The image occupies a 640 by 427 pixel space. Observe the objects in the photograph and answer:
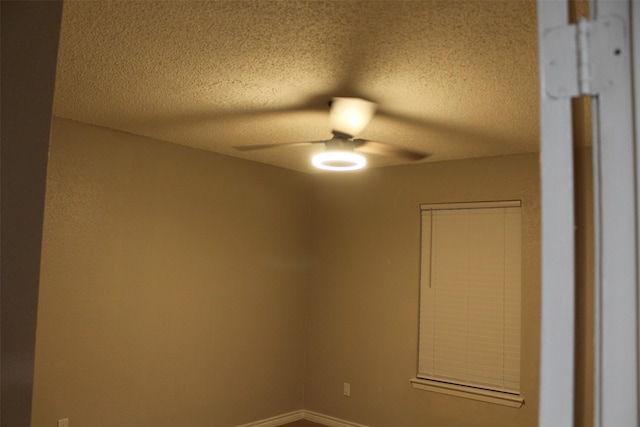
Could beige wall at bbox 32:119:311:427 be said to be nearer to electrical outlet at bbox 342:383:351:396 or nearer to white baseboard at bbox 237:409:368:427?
white baseboard at bbox 237:409:368:427

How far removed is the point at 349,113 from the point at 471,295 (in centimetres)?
233

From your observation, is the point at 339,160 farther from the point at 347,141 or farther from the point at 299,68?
the point at 299,68

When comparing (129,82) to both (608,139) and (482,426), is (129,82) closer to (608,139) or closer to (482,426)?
(608,139)

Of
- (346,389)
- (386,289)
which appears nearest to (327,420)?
(346,389)

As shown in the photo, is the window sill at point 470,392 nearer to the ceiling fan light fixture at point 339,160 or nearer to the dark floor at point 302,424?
the dark floor at point 302,424

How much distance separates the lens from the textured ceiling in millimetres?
2230

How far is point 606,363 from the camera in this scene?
657 millimetres

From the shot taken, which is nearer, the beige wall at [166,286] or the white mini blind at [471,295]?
the beige wall at [166,286]

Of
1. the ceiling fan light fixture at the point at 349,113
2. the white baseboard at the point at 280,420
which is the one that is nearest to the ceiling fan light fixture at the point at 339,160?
the ceiling fan light fixture at the point at 349,113

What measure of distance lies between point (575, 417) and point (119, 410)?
423 centimetres

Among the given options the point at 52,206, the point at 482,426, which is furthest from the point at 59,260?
the point at 482,426

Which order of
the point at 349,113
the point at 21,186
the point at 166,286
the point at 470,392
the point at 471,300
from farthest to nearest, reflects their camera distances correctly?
the point at 471,300 → the point at 470,392 → the point at 166,286 → the point at 349,113 → the point at 21,186

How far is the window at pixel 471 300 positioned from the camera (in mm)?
4664

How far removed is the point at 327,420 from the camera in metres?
5.61
